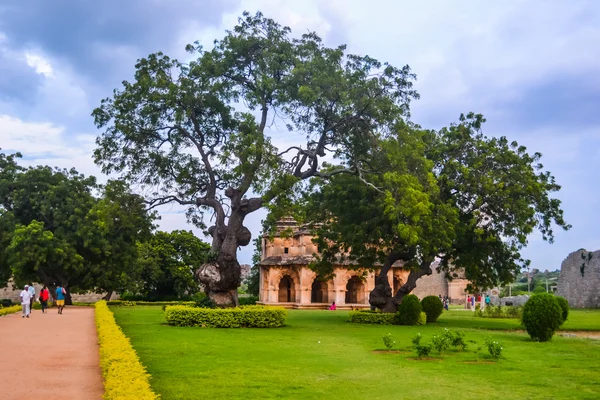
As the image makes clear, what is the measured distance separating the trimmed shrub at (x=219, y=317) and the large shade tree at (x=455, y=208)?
4483 mm

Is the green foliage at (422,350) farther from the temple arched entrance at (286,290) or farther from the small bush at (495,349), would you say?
the temple arched entrance at (286,290)

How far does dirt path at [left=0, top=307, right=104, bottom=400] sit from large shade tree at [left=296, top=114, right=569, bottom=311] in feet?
33.3

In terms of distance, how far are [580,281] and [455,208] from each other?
70.5ft

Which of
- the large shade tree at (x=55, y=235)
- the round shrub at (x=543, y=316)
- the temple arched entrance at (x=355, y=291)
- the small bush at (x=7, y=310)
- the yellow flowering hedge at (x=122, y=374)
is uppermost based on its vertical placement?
the large shade tree at (x=55, y=235)

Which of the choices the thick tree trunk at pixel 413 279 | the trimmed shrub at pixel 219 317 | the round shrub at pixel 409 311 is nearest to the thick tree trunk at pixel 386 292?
the thick tree trunk at pixel 413 279

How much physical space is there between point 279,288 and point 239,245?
24.8m

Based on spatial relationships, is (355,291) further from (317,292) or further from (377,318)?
(377,318)

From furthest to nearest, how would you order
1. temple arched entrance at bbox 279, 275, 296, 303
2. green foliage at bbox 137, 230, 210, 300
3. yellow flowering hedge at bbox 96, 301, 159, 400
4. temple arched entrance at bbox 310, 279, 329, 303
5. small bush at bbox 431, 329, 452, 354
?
green foliage at bbox 137, 230, 210, 300 → temple arched entrance at bbox 310, 279, 329, 303 → temple arched entrance at bbox 279, 275, 296, 303 → small bush at bbox 431, 329, 452, 354 → yellow flowering hedge at bbox 96, 301, 159, 400

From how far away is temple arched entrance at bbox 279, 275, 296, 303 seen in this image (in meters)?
47.8

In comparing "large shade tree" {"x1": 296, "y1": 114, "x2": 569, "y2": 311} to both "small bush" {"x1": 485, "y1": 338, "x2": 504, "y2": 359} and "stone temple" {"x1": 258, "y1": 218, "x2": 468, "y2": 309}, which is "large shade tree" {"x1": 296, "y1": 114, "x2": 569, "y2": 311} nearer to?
"small bush" {"x1": 485, "y1": 338, "x2": 504, "y2": 359}

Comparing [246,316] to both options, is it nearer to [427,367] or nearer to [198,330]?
[198,330]

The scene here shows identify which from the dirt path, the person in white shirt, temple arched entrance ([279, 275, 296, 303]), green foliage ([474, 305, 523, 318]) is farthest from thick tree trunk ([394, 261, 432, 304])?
temple arched entrance ([279, 275, 296, 303])

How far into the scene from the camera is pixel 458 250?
27.4 metres

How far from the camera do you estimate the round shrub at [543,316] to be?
1748cm
